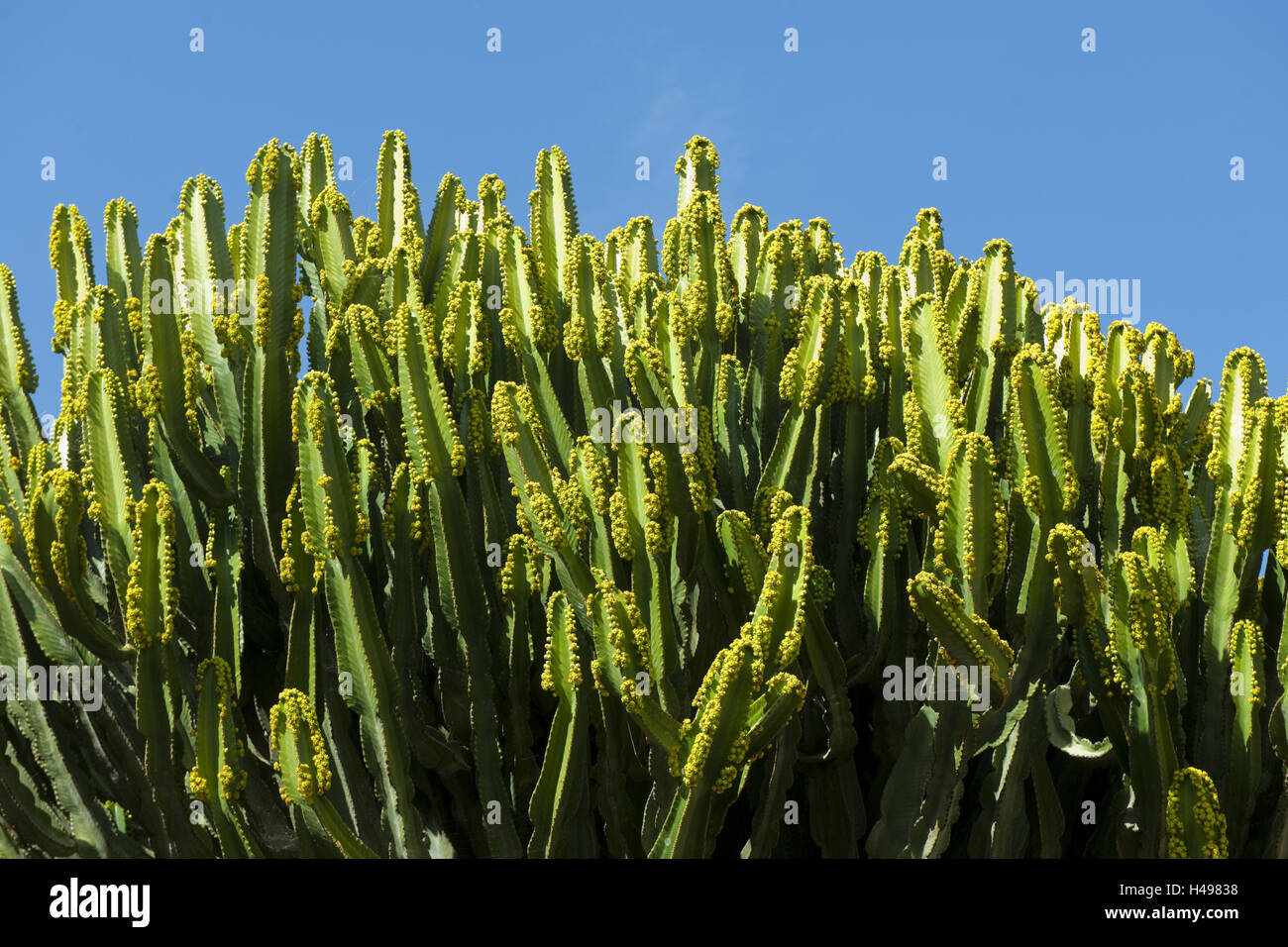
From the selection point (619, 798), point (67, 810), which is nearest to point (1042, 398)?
point (619, 798)

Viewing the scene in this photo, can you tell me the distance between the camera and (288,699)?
4730 mm

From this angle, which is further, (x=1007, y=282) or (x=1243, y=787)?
(x=1007, y=282)

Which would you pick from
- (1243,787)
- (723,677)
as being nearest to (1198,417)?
(1243,787)

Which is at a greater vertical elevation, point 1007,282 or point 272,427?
point 1007,282

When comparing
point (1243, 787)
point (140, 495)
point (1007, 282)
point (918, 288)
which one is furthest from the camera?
point (918, 288)

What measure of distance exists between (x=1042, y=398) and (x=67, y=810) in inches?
159

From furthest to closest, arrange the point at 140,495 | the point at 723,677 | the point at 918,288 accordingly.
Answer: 1. the point at 918,288
2. the point at 140,495
3. the point at 723,677

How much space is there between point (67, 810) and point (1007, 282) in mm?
4507

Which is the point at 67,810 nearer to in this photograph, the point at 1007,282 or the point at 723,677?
the point at 723,677

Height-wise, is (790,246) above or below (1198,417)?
above

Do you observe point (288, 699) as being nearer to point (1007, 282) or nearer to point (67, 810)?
point (67, 810)
